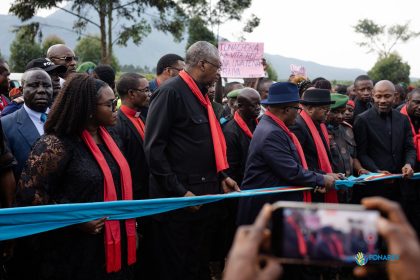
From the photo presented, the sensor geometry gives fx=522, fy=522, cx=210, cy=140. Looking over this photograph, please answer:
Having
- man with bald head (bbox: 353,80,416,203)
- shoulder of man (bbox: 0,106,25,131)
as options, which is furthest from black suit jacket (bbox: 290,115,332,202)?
shoulder of man (bbox: 0,106,25,131)

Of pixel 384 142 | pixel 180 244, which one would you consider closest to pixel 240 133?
pixel 180 244

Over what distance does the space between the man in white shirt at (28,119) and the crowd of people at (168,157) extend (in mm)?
11

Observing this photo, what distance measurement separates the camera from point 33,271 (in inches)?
151

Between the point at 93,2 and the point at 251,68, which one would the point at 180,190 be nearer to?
the point at 251,68

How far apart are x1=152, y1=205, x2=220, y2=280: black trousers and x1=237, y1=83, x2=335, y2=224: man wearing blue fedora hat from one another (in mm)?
563

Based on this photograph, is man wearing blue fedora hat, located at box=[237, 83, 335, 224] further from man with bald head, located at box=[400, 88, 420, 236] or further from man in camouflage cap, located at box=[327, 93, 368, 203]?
man with bald head, located at box=[400, 88, 420, 236]

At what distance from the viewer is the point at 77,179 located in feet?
11.1

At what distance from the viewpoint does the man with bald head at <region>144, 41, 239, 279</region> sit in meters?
4.15

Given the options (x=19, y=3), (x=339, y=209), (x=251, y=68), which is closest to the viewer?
(x=339, y=209)

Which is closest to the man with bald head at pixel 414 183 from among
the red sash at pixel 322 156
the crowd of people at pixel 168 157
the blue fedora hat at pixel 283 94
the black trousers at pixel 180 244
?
the crowd of people at pixel 168 157

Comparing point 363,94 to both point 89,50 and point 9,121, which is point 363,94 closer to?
point 9,121

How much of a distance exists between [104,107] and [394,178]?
3.86 meters

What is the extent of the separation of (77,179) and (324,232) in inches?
96.4

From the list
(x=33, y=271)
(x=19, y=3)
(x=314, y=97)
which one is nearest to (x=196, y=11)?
(x=19, y=3)
